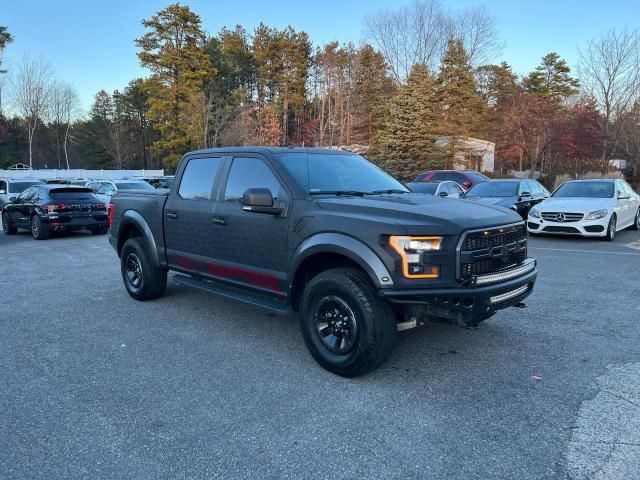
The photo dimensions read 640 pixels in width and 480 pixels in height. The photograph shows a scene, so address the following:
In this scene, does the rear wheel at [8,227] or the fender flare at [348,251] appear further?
the rear wheel at [8,227]

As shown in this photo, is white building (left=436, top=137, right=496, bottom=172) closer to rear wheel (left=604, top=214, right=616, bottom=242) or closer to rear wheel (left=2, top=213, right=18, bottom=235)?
rear wheel (left=604, top=214, right=616, bottom=242)

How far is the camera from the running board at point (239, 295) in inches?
175

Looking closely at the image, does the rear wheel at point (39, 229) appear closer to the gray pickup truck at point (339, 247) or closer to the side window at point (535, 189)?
the gray pickup truck at point (339, 247)

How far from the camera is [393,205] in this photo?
4.04 meters

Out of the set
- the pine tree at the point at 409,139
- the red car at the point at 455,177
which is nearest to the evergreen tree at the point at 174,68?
the pine tree at the point at 409,139

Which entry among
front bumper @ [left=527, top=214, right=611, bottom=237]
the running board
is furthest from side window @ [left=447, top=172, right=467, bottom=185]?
the running board

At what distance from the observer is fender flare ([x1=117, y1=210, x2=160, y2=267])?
20.0 feet

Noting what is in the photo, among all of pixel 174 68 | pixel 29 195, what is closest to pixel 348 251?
pixel 29 195

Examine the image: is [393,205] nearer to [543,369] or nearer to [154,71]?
[543,369]

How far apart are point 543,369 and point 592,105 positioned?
36.6m

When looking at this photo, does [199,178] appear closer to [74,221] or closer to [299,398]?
[299,398]

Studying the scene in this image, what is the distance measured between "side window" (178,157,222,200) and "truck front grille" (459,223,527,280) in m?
2.90

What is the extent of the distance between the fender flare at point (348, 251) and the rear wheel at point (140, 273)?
110 inches

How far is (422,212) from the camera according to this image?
380 centimetres
